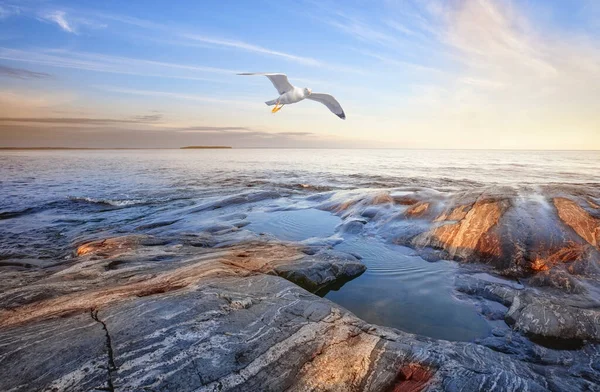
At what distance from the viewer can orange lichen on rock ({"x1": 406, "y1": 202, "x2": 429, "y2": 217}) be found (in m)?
12.9

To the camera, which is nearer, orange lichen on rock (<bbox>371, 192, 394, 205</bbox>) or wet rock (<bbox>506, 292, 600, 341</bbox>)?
wet rock (<bbox>506, 292, 600, 341</bbox>)

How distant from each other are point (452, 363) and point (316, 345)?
5.80 ft

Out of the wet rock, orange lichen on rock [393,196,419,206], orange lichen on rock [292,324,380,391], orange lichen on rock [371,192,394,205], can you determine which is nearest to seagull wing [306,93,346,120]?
orange lichen on rock [371,192,394,205]

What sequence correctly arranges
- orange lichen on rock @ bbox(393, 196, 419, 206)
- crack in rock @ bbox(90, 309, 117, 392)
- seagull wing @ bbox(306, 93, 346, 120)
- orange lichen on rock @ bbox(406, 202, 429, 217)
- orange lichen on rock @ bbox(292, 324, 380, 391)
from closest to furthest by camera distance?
crack in rock @ bbox(90, 309, 117, 392) < orange lichen on rock @ bbox(292, 324, 380, 391) < orange lichen on rock @ bbox(406, 202, 429, 217) < orange lichen on rock @ bbox(393, 196, 419, 206) < seagull wing @ bbox(306, 93, 346, 120)

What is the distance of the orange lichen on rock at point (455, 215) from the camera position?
11.4 meters

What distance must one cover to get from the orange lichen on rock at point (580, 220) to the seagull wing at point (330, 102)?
10557mm

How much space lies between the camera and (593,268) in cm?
814

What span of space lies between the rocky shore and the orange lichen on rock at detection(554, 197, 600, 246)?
0.05 metres

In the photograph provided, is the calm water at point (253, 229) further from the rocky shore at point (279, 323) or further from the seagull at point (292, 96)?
the seagull at point (292, 96)

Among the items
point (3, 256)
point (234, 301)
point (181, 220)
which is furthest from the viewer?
point (181, 220)

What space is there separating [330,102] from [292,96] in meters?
2.31

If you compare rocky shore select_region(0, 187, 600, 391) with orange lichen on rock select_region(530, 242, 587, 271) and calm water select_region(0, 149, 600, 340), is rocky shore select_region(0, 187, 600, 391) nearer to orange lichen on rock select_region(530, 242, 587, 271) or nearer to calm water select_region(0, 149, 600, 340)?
orange lichen on rock select_region(530, 242, 587, 271)

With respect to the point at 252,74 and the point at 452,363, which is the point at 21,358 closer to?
the point at 452,363

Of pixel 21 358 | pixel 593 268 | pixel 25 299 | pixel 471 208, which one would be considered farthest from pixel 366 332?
pixel 471 208
